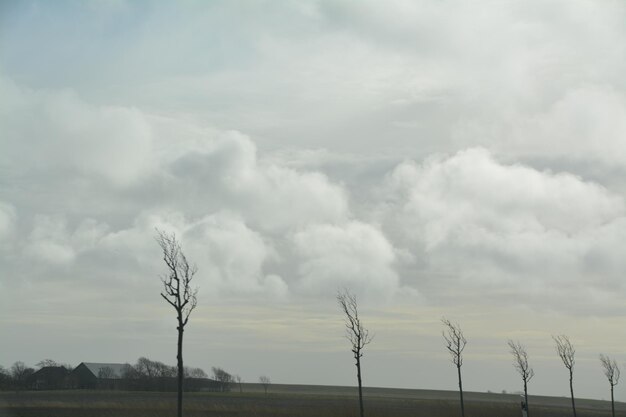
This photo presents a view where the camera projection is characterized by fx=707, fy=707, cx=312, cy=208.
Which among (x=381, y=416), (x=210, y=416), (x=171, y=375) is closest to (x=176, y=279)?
(x=210, y=416)

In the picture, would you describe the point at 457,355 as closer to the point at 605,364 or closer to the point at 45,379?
the point at 605,364

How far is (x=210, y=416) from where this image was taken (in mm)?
51656

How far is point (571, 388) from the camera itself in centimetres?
6225

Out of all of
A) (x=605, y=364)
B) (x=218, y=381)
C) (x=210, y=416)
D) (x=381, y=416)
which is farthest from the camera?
(x=218, y=381)

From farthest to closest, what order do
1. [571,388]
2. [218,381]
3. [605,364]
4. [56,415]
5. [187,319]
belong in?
[218,381] < [605,364] < [571,388] < [56,415] < [187,319]

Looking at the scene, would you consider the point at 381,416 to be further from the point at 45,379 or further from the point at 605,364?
the point at 45,379

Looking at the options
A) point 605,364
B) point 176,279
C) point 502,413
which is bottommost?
point 502,413

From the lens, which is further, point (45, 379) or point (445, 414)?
point (45, 379)

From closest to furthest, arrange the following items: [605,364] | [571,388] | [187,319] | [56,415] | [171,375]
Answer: [187,319], [56,415], [571,388], [605,364], [171,375]

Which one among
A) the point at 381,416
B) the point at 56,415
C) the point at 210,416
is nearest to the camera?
the point at 56,415

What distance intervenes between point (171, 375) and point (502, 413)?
8076 cm

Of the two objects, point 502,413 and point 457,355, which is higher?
point 457,355

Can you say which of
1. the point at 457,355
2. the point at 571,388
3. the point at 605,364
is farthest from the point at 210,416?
the point at 605,364

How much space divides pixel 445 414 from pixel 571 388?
37.6ft
